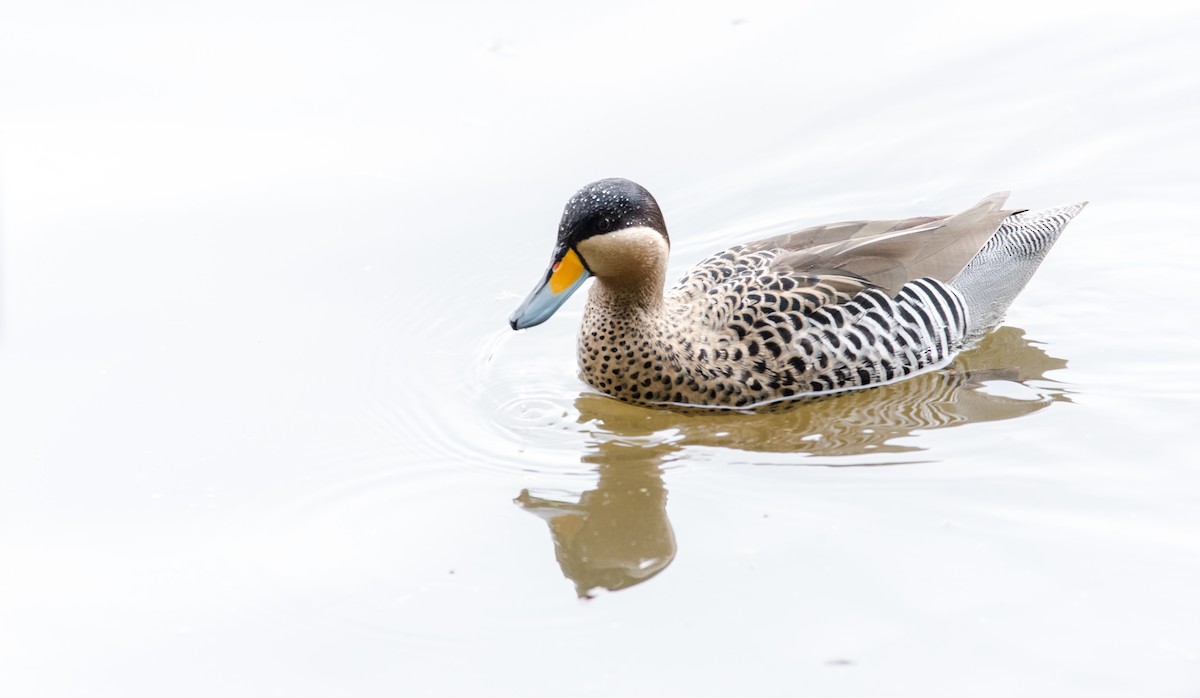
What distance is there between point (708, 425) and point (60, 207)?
4679mm

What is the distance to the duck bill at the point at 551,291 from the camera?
8094mm

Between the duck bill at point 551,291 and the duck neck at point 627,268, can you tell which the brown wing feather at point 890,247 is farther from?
the duck bill at point 551,291

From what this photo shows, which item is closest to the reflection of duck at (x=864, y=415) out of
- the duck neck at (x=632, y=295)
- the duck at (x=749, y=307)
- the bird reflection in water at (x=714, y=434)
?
the bird reflection in water at (x=714, y=434)

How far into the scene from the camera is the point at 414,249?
32.1 feet

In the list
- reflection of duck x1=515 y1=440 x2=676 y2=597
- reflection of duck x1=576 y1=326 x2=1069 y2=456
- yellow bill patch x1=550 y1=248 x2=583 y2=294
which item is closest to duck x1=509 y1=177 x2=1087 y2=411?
yellow bill patch x1=550 y1=248 x2=583 y2=294

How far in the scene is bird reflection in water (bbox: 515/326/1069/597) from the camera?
7.13 metres


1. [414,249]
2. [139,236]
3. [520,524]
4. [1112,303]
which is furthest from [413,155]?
[1112,303]

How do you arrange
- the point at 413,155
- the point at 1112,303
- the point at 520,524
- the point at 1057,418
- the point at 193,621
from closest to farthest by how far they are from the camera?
1. the point at 193,621
2. the point at 520,524
3. the point at 1057,418
4. the point at 1112,303
5. the point at 413,155

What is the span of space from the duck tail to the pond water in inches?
7.9

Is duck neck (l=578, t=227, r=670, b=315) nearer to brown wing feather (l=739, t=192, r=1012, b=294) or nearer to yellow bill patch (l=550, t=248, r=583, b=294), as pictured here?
yellow bill patch (l=550, t=248, r=583, b=294)

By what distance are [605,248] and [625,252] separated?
0.12 m

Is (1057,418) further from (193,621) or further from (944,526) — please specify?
(193,621)

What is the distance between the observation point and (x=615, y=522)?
7344 millimetres

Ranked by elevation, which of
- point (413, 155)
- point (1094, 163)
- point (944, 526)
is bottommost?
point (944, 526)
